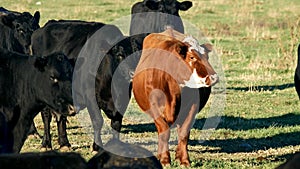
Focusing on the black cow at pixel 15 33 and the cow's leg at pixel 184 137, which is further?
the black cow at pixel 15 33

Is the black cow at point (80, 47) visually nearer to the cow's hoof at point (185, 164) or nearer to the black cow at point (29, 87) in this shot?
the black cow at point (29, 87)

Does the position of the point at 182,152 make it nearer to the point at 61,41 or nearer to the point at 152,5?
the point at 61,41

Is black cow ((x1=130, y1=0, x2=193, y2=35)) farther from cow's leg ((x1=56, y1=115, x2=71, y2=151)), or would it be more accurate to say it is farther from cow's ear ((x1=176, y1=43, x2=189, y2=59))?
cow's ear ((x1=176, y1=43, x2=189, y2=59))

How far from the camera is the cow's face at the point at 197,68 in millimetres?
10445

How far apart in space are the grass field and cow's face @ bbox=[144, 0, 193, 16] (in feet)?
6.01

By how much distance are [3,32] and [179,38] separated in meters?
4.03

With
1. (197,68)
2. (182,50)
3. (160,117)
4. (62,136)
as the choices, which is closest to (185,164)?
(160,117)

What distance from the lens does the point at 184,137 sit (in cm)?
1088

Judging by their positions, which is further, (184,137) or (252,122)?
(252,122)

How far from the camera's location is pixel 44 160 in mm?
5816

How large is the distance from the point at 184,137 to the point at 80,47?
2.69 metres

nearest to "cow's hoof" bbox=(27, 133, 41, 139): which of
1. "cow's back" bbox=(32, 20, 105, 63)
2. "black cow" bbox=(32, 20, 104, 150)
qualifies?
"black cow" bbox=(32, 20, 104, 150)

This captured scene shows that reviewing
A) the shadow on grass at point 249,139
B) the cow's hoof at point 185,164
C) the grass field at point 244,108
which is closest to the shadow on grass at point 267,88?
the grass field at point 244,108

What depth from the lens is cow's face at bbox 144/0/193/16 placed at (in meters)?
15.0
